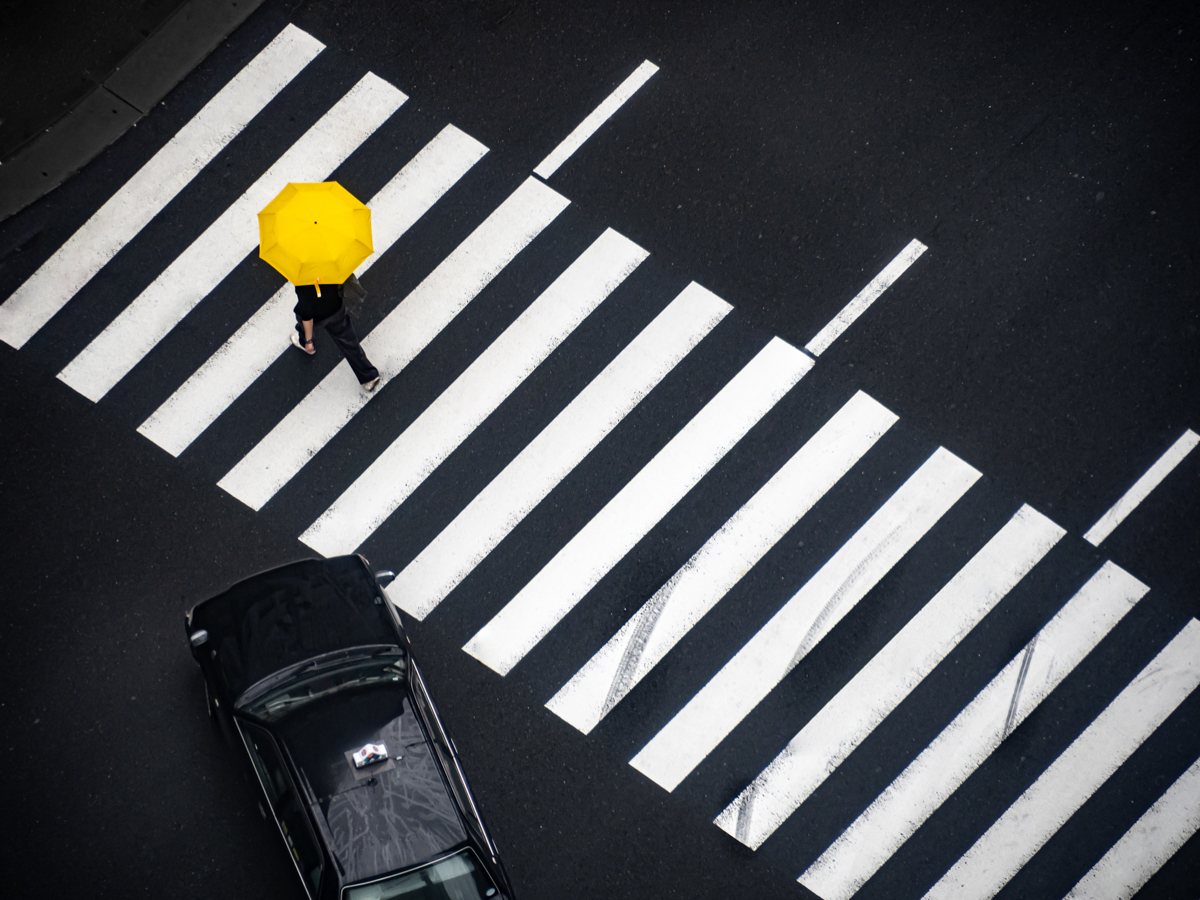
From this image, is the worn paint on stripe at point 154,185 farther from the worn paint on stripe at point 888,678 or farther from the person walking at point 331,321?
the worn paint on stripe at point 888,678

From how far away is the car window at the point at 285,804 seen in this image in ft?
17.5

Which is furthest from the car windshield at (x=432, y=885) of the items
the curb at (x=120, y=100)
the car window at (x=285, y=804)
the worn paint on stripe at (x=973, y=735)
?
the curb at (x=120, y=100)

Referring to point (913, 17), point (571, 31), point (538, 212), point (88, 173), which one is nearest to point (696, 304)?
point (538, 212)

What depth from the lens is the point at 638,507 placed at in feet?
21.4

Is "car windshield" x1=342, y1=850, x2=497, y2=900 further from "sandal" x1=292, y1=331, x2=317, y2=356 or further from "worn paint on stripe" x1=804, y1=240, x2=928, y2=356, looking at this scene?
"worn paint on stripe" x1=804, y1=240, x2=928, y2=356

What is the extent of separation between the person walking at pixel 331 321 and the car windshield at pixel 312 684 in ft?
7.18

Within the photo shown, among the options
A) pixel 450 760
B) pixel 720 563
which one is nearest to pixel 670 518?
pixel 720 563

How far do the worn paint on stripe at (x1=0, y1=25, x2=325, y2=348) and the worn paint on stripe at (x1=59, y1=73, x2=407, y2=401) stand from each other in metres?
0.45

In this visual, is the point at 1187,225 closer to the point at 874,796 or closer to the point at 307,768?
the point at 874,796

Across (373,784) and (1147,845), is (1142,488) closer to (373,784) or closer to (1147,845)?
(1147,845)

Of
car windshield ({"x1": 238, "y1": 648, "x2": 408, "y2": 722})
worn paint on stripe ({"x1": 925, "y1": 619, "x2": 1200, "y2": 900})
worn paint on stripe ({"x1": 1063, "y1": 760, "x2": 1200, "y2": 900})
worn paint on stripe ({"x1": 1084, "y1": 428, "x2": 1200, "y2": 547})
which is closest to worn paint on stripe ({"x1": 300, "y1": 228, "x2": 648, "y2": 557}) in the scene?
car windshield ({"x1": 238, "y1": 648, "x2": 408, "y2": 722})

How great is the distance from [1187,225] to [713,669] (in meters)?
5.62

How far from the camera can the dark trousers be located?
5688mm

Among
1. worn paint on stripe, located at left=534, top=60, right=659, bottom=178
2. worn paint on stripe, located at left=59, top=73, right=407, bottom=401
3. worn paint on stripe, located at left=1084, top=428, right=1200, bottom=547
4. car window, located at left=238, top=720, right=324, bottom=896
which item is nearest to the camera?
car window, located at left=238, top=720, right=324, bottom=896
